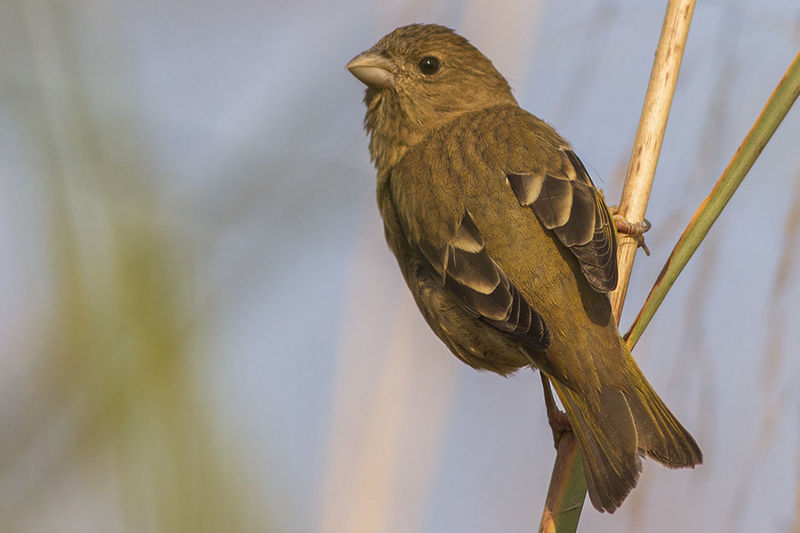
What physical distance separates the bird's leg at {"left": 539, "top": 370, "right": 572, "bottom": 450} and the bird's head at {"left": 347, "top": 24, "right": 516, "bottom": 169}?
1.01 metres

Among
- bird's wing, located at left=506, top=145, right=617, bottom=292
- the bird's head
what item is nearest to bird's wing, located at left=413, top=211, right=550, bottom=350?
bird's wing, located at left=506, top=145, right=617, bottom=292

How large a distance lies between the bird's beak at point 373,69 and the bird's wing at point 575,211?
2.66 ft

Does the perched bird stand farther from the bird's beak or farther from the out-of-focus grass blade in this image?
the out-of-focus grass blade

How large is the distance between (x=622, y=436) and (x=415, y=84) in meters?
1.65

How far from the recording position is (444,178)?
2801 millimetres

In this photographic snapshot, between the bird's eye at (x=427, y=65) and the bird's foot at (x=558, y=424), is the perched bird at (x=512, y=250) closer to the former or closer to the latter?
the bird's eye at (x=427, y=65)

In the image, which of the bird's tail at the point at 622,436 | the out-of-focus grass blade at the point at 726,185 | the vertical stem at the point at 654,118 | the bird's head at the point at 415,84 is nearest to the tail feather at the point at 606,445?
the bird's tail at the point at 622,436

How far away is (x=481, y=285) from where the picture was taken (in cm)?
253

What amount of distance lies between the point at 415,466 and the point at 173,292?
43.5 inches

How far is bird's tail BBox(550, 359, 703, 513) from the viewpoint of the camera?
2.12 m

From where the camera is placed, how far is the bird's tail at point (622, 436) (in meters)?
2.12

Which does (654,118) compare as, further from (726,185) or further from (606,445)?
(606,445)

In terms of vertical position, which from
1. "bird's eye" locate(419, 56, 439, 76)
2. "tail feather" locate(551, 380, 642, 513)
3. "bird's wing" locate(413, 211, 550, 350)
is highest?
"bird's eye" locate(419, 56, 439, 76)

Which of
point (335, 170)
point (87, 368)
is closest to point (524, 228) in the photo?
point (335, 170)
